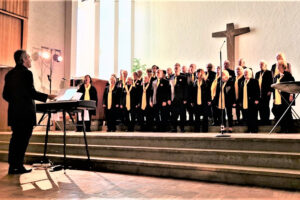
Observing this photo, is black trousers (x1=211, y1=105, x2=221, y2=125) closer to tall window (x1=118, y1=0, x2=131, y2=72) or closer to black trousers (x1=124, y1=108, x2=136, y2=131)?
black trousers (x1=124, y1=108, x2=136, y2=131)

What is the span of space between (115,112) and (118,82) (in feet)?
2.37

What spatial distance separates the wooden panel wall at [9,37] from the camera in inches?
312

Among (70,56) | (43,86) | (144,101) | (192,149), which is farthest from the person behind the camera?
(70,56)

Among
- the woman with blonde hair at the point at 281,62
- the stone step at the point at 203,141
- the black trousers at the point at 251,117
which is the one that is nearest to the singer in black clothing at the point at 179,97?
the black trousers at the point at 251,117

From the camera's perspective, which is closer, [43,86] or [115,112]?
[115,112]

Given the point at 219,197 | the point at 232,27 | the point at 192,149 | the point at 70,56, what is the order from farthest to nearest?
the point at 70,56 < the point at 232,27 < the point at 192,149 < the point at 219,197

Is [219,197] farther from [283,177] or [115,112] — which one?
[115,112]

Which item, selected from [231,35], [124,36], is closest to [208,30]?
[231,35]

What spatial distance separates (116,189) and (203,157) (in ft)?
3.75

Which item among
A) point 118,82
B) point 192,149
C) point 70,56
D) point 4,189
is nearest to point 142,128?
point 118,82

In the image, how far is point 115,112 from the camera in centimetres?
669

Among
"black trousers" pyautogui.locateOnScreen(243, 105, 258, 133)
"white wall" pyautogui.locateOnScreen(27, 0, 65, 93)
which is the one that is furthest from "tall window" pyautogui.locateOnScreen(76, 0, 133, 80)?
"black trousers" pyautogui.locateOnScreen(243, 105, 258, 133)

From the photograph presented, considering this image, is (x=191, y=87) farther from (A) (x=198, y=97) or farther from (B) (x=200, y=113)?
(B) (x=200, y=113)

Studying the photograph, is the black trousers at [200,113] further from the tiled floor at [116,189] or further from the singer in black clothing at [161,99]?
the tiled floor at [116,189]
